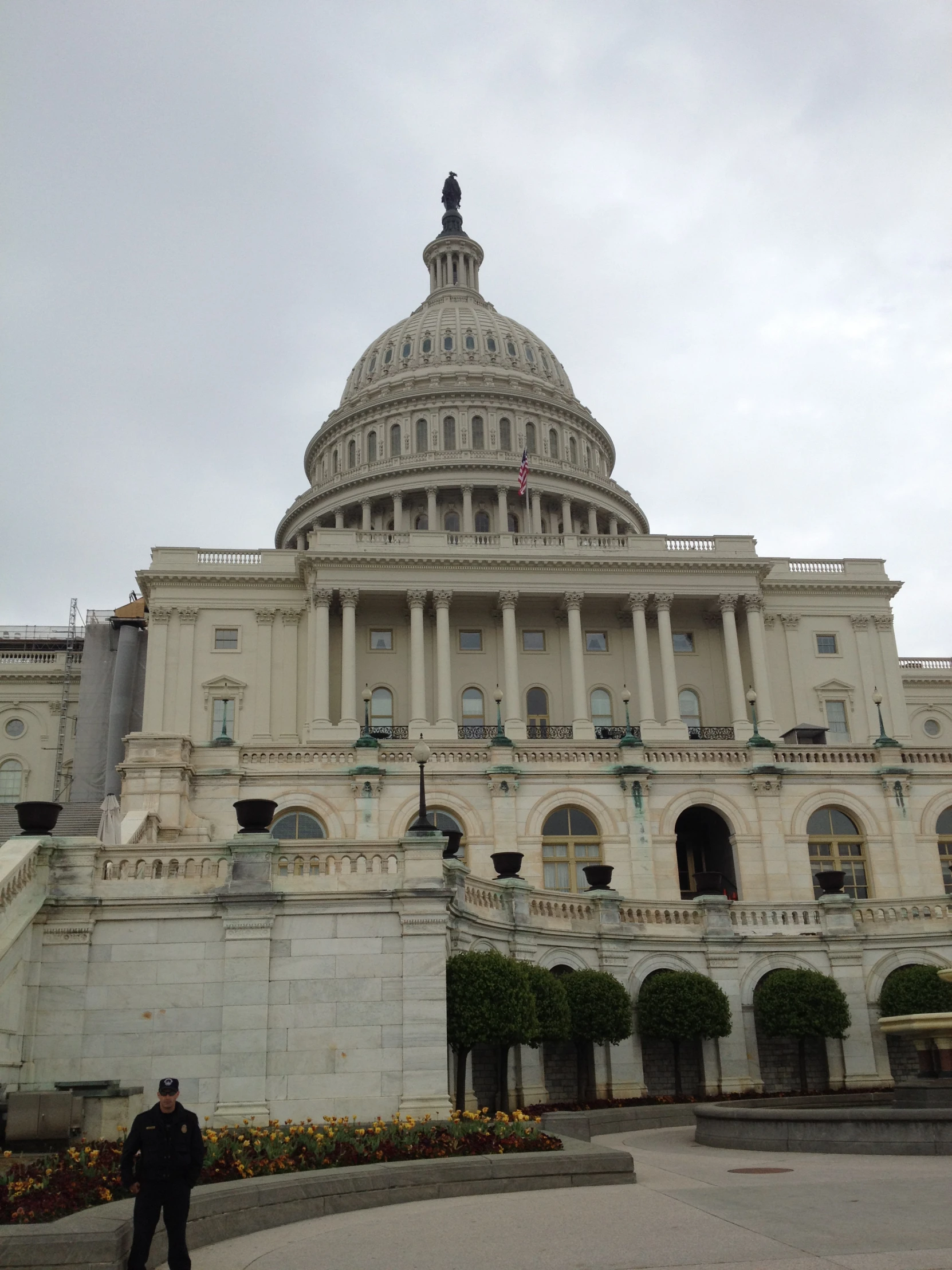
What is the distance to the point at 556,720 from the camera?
76562 mm

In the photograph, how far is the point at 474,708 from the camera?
77.6 m

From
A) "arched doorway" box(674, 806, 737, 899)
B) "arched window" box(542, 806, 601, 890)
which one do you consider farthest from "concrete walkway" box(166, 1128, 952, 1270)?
"arched doorway" box(674, 806, 737, 899)

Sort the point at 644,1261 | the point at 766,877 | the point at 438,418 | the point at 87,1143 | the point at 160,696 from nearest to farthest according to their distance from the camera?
1. the point at 644,1261
2. the point at 87,1143
3. the point at 766,877
4. the point at 160,696
5. the point at 438,418

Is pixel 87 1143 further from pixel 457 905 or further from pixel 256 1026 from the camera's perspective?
pixel 457 905

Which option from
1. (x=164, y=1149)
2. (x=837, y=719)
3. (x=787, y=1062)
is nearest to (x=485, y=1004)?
(x=787, y=1062)

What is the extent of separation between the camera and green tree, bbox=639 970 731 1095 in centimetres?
3275

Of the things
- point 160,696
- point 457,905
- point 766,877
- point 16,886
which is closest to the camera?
point 16,886

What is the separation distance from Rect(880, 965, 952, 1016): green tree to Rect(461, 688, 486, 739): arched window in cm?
4176

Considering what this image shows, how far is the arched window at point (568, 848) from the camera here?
4316 centimetres

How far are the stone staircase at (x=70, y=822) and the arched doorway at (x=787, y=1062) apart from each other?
82.3ft

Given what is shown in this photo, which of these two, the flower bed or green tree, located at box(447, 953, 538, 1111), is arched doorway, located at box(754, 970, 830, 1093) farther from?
the flower bed

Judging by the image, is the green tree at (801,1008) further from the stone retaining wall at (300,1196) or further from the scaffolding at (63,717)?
the scaffolding at (63,717)

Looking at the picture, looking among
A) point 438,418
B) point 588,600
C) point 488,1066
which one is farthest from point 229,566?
point 488,1066

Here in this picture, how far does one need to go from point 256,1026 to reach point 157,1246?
10.4 metres
